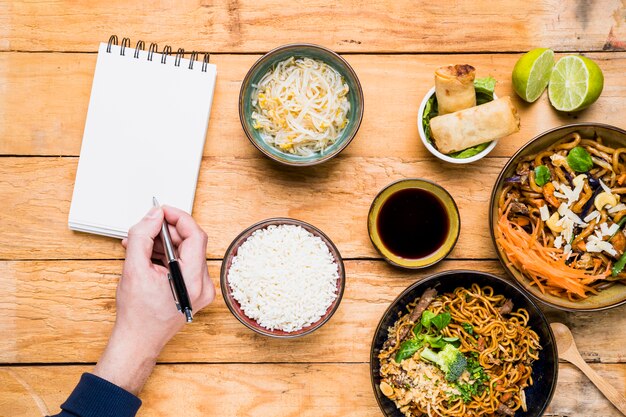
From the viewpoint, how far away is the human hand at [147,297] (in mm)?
2109

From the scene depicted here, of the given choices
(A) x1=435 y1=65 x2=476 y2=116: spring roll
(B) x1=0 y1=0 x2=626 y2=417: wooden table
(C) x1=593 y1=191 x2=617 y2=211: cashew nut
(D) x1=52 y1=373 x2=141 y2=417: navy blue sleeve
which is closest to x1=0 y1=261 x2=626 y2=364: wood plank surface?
(B) x1=0 y1=0 x2=626 y2=417: wooden table

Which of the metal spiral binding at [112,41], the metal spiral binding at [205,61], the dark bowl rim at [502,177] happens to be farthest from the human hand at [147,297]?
the dark bowl rim at [502,177]

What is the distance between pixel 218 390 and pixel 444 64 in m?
1.62

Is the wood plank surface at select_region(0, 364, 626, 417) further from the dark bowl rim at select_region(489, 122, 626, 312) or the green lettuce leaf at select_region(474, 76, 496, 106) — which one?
the green lettuce leaf at select_region(474, 76, 496, 106)

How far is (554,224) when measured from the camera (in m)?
2.28

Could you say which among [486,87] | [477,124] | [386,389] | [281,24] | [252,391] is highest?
[281,24]

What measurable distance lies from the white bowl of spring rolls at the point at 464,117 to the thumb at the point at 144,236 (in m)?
1.06

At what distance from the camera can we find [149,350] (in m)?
2.19

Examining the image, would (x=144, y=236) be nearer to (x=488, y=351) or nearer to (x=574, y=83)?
(x=488, y=351)

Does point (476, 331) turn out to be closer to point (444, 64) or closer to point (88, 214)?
point (444, 64)

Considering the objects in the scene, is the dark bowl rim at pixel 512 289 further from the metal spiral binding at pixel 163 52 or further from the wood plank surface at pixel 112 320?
the metal spiral binding at pixel 163 52

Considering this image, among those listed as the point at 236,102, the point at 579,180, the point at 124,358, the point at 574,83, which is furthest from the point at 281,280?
the point at 574,83

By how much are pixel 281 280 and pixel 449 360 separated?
27.7 inches

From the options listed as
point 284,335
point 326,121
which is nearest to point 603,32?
point 326,121
